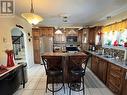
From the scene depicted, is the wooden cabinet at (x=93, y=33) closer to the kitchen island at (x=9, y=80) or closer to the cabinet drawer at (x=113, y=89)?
the cabinet drawer at (x=113, y=89)

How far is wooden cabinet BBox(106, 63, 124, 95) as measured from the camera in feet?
9.86

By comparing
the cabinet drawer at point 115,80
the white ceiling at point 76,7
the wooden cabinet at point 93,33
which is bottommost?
the cabinet drawer at point 115,80

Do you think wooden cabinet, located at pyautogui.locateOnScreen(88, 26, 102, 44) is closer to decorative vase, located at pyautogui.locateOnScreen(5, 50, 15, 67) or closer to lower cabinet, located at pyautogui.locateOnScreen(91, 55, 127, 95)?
lower cabinet, located at pyautogui.locateOnScreen(91, 55, 127, 95)

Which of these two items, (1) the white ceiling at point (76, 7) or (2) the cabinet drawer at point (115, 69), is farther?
(2) the cabinet drawer at point (115, 69)

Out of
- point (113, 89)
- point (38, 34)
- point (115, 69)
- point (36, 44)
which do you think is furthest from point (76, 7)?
point (36, 44)

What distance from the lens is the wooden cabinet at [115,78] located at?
3.00 m

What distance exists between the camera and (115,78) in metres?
3.26

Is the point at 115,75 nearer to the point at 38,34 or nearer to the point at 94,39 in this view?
the point at 94,39

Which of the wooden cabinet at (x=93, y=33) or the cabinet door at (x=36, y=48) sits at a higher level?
the wooden cabinet at (x=93, y=33)

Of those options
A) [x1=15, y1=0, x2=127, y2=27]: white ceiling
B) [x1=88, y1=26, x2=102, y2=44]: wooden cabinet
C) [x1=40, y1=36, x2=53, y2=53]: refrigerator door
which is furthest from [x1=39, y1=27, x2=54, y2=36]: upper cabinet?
[x1=15, y1=0, x2=127, y2=27]: white ceiling

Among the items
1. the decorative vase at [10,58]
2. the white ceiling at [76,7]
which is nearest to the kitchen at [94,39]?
the white ceiling at [76,7]

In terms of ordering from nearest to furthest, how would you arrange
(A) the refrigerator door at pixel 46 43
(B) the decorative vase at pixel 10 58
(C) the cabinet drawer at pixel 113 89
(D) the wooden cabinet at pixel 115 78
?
(D) the wooden cabinet at pixel 115 78 < (C) the cabinet drawer at pixel 113 89 < (B) the decorative vase at pixel 10 58 < (A) the refrigerator door at pixel 46 43

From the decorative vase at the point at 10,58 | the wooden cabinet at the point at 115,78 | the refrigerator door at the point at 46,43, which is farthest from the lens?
the refrigerator door at the point at 46,43

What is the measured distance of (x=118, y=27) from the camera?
14.0 feet
